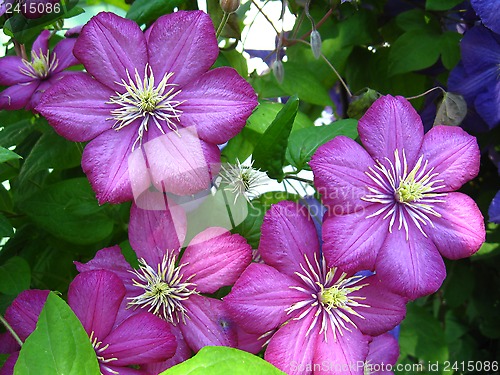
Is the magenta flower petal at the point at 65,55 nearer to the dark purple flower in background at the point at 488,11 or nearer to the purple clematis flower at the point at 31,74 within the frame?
the purple clematis flower at the point at 31,74

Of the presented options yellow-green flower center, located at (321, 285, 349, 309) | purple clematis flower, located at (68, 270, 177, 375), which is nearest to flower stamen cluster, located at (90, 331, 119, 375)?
purple clematis flower, located at (68, 270, 177, 375)

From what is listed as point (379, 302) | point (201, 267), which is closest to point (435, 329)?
point (379, 302)

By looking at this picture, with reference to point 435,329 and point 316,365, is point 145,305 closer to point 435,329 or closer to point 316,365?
point 316,365

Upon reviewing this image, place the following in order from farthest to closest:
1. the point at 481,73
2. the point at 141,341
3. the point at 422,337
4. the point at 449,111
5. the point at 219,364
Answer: the point at 422,337, the point at 481,73, the point at 449,111, the point at 141,341, the point at 219,364

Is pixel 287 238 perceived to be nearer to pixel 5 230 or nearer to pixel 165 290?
pixel 165 290

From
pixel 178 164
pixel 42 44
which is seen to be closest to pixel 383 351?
pixel 178 164

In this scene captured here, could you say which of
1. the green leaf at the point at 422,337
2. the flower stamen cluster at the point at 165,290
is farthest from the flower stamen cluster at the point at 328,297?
the green leaf at the point at 422,337

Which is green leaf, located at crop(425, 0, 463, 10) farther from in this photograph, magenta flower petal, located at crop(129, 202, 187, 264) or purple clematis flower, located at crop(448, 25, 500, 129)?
magenta flower petal, located at crop(129, 202, 187, 264)
